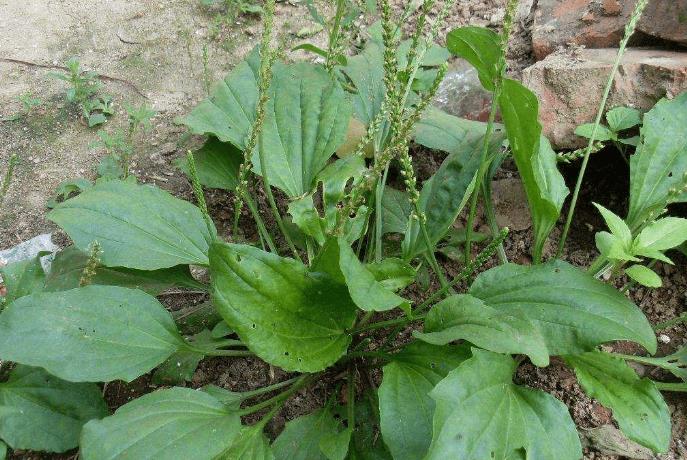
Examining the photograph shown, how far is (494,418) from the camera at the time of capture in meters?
1.64

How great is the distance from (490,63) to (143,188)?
1184 millimetres

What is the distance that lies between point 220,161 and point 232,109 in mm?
205

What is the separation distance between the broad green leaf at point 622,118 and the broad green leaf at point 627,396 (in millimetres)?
888

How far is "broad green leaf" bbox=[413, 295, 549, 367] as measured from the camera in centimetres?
152

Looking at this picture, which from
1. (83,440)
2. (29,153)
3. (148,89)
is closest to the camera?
(83,440)

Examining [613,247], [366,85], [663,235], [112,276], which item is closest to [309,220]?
[112,276]

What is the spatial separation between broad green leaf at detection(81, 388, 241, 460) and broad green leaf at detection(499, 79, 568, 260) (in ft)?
3.72

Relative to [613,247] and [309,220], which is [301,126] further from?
[613,247]

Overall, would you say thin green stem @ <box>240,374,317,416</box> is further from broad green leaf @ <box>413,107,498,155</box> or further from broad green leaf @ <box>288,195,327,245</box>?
broad green leaf @ <box>413,107,498,155</box>

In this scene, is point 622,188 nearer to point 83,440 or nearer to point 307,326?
point 307,326

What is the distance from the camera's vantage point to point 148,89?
3.18m

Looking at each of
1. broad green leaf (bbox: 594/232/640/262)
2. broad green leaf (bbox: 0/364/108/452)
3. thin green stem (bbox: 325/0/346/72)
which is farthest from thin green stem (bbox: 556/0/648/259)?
broad green leaf (bbox: 0/364/108/452)

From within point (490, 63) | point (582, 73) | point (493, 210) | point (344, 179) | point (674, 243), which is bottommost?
point (493, 210)

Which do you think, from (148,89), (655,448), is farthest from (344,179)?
(148,89)
